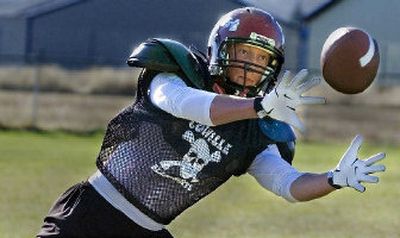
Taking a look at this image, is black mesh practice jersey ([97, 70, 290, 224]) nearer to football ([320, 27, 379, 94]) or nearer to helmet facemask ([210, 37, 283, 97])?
helmet facemask ([210, 37, 283, 97])

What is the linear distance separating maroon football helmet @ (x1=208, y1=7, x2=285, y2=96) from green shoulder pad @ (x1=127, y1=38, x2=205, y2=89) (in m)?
0.09

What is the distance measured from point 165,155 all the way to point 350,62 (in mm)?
752

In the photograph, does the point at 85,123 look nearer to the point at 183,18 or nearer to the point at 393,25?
the point at 393,25

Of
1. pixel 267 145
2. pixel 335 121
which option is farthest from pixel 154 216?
pixel 335 121

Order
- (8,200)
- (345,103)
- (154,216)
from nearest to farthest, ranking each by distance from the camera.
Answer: (154,216) → (8,200) → (345,103)

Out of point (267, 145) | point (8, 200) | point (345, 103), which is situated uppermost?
point (267, 145)

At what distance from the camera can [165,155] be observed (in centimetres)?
378

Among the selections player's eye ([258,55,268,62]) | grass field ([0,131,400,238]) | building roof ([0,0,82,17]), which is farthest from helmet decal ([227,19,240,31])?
building roof ([0,0,82,17])

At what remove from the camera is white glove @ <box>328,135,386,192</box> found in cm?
353

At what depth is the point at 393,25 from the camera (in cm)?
1311

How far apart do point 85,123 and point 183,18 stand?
8.94m

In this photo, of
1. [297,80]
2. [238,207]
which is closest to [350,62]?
[297,80]

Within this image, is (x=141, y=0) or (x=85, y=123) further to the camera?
(x=85, y=123)

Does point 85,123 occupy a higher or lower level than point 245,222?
lower
